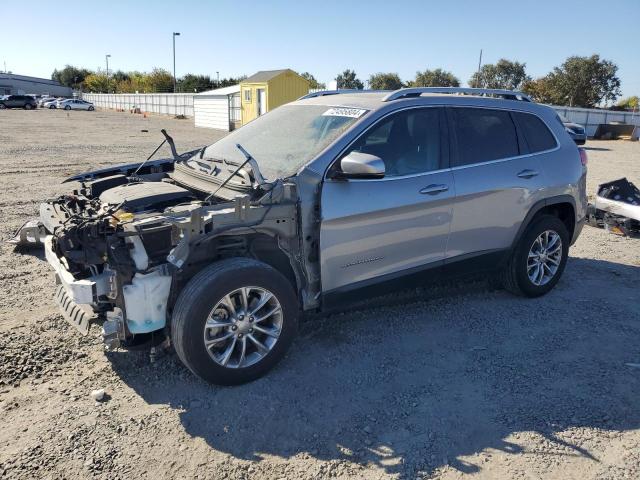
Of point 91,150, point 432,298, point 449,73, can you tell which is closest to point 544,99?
point 449,73

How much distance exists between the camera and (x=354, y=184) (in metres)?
3.77

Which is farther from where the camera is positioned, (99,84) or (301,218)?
(99,84)

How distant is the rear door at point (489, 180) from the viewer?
4414 millimetres

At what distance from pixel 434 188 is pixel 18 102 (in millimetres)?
61883

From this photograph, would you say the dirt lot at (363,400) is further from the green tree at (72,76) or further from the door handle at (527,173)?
the green tree at (72,76)

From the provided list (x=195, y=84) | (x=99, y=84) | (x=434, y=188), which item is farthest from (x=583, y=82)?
(x=99, y=84)

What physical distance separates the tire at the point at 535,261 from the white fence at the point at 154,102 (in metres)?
42.0

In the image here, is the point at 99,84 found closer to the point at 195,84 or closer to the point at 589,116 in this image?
the point at 195,84

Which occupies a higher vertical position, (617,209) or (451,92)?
(451,92)

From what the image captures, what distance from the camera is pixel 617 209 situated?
7.80 m

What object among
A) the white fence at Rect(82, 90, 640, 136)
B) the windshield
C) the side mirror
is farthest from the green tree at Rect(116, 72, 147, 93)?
the side mirror

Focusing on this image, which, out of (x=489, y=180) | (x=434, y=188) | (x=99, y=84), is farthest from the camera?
(x=99, y=84)

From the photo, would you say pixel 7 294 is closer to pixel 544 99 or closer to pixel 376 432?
pixel 376 432

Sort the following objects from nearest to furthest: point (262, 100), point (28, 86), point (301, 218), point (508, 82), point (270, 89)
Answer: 1. point (301, 218)
2. point (270, 89)
3. point (262, 100)
4. point (508, 82)
5. point (28, 86)
